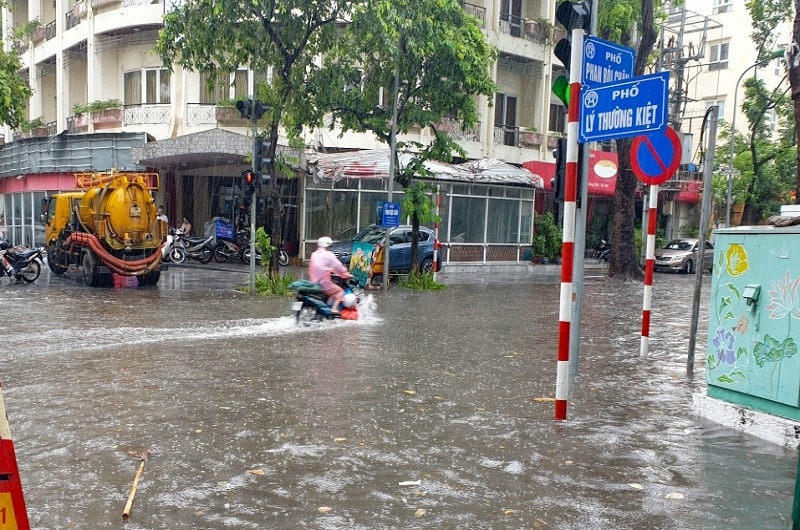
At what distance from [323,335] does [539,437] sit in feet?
18.3

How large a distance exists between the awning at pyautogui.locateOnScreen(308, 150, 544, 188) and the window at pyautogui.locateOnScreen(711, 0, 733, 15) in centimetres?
2510

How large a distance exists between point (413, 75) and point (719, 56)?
33369 millimetres

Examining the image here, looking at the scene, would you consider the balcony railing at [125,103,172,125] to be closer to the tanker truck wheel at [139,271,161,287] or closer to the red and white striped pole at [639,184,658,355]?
the tanker truck wheel at [139,271,161,287]

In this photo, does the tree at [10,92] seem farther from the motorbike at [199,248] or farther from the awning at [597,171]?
the awning at [597,171]

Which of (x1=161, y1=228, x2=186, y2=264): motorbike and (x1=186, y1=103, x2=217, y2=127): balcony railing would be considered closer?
(x1=161, y1=228, x2=186, y2=264): motorbike

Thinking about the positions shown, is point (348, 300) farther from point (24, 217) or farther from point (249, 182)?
point (24, 217)

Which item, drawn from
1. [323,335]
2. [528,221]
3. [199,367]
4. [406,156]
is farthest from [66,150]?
[199,367]

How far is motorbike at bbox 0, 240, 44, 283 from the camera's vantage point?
1736 cm

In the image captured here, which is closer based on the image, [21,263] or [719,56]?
[21,263]

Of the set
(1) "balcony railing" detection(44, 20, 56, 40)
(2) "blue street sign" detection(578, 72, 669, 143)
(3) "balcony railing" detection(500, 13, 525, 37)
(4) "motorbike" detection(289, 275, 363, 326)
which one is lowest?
(4) "motorbike" detection(289, 275, 363, 326)

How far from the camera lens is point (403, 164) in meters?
22.9

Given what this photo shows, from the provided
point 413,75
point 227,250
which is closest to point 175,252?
point 227,250

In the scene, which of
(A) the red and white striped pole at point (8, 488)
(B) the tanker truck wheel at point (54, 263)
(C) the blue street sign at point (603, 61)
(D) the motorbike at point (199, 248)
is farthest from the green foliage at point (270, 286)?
(A) the red and white striped pole at point (8, 488)

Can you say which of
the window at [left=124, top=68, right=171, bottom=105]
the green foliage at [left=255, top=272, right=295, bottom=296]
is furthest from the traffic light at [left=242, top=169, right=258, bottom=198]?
the window at [left=124, top=68, right=171, bottom=105]
